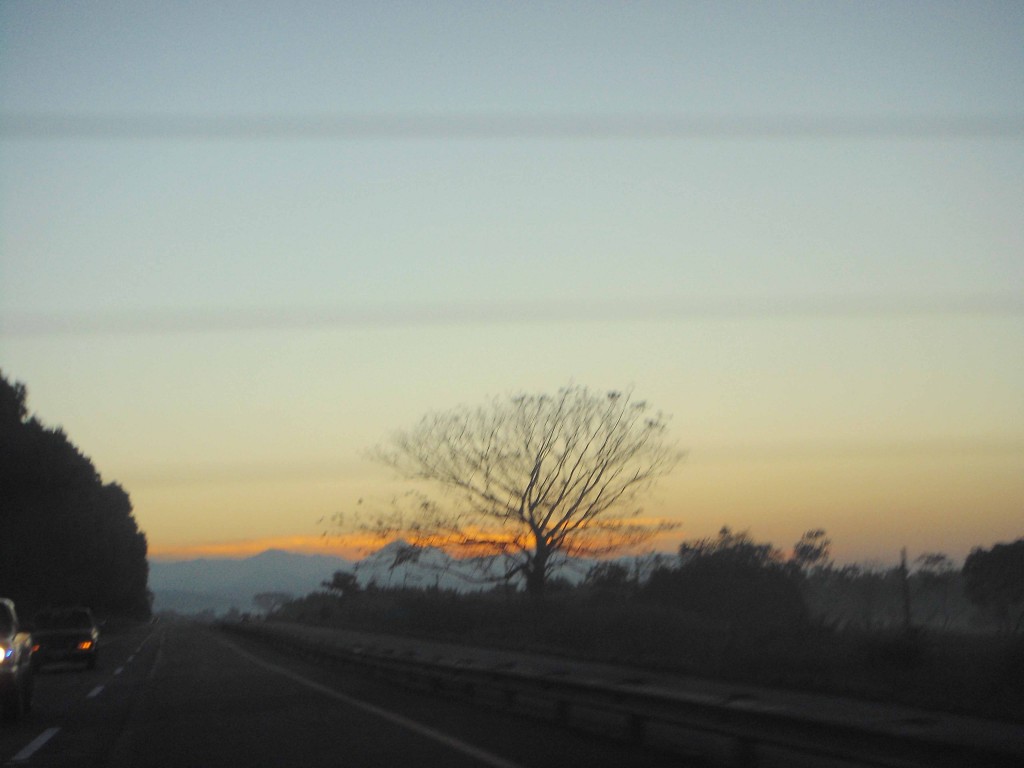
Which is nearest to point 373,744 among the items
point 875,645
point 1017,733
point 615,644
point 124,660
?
point 1017,733

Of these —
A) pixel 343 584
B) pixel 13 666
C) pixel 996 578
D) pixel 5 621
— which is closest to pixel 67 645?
pixel 5 621

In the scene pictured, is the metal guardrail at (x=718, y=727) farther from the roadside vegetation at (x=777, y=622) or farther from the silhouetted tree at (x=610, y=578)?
the silhouetted tree at (x=610, y=578)

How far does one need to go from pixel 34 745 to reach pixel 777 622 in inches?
858

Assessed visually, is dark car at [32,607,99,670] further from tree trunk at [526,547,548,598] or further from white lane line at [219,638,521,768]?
tree trunk at [526,547,548,598]

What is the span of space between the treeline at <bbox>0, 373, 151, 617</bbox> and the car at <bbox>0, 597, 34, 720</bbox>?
3891cm

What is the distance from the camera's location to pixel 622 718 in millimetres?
15812

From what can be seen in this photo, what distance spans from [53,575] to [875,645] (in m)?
55.3

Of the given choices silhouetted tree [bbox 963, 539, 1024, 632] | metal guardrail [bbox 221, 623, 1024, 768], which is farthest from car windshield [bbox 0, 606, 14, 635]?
silhouetted tree [bbox 963, 539, 1024, 632]

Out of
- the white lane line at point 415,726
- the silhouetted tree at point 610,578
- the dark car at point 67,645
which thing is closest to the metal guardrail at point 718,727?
the white lane line at point 415,726

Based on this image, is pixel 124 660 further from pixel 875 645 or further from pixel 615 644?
pixel 875 645

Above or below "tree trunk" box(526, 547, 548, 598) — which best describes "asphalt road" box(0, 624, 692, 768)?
below

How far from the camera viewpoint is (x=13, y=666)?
56.2 feet

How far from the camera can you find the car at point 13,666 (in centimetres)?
1708

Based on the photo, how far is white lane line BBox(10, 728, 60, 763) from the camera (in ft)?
42.3
